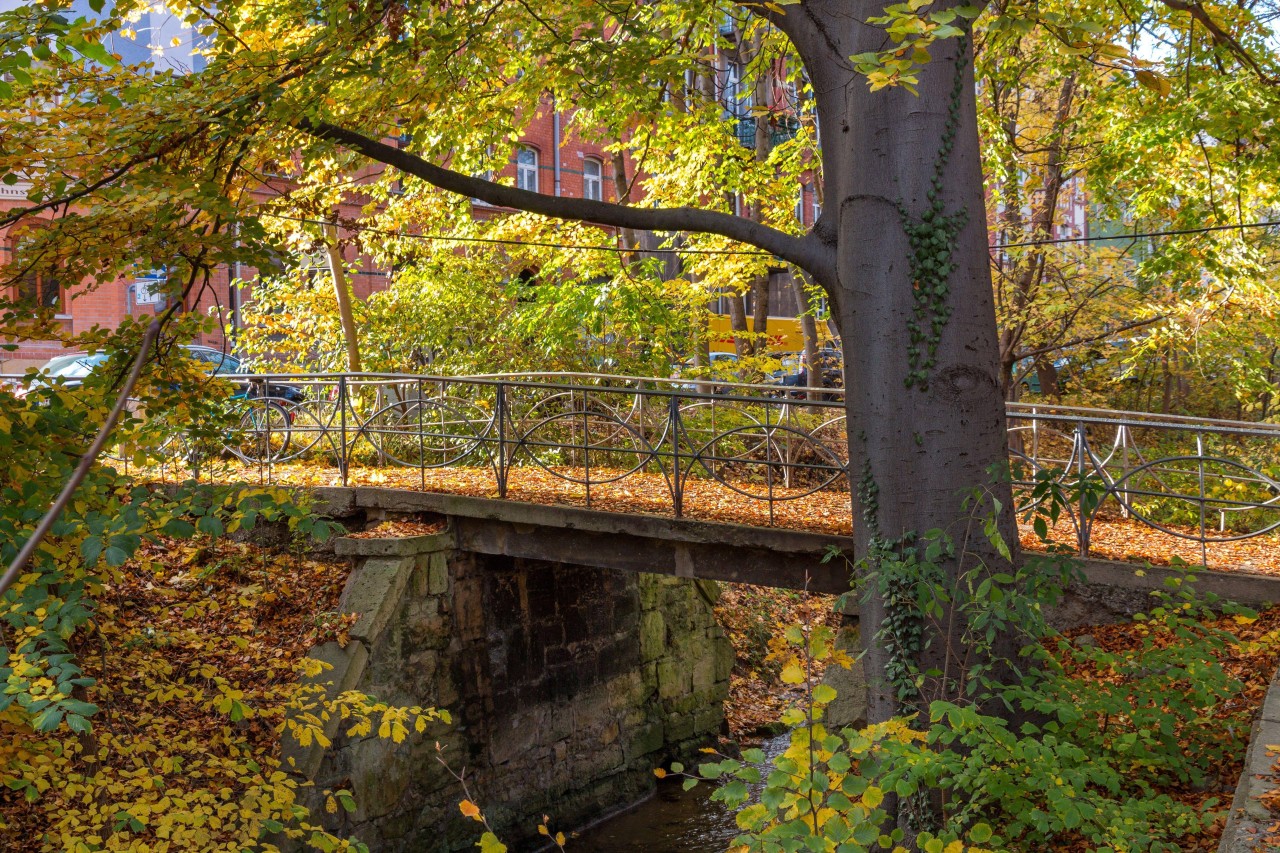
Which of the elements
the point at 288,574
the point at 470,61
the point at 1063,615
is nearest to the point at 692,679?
the point at 288,574

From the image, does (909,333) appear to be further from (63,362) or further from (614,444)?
(63,362)

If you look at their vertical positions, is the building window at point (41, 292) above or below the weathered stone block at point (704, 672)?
above

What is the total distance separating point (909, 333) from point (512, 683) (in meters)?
6.44

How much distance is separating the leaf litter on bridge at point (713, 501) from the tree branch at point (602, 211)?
8.55 feet

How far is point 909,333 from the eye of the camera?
6.39m

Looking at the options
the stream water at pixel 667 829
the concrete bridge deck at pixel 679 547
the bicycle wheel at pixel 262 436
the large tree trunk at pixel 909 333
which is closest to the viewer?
the large tree trunk at pixel 909 333

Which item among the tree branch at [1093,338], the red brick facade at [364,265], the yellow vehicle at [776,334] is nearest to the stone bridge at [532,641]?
the yellow vehicle at [776,334]

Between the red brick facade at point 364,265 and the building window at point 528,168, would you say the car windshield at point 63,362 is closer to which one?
the red brick facade at point 364,265

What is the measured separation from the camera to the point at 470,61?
29.4 feet

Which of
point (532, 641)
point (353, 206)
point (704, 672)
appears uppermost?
point (353, 206)

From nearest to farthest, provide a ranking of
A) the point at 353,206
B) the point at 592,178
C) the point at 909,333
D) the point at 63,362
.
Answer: the point at 909,333
the point at 63,362
the point at 353,206
the point at 592,178

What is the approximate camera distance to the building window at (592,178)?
98.3 ft

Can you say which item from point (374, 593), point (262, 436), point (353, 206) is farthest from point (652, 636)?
point (353, 206)

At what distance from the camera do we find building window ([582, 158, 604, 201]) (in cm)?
2995
